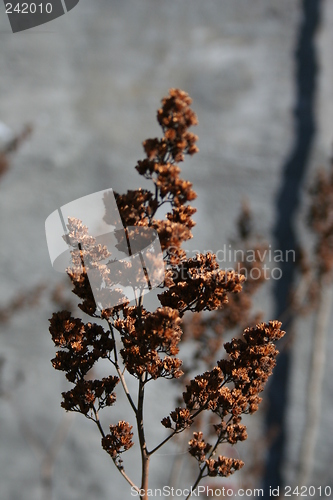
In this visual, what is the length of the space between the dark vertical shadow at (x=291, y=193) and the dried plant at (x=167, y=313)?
46.1 inches

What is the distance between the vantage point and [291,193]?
1.68 meters

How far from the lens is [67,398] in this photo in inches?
18.3

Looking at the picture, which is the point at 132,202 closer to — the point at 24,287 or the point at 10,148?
the point at 10,148

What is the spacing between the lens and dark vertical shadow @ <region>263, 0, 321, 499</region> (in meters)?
1.60

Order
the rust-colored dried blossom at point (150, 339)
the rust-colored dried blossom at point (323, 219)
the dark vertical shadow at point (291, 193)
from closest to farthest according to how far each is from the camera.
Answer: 1. the rust-colored dried blossom at point (150, 339)
2. the rust-colored dried blossom at point (323, 219)
3. the dark vertical shadow at point (291, 193)

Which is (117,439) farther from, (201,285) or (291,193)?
(291,193)

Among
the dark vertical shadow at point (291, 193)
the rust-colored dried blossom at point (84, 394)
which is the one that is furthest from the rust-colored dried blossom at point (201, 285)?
the dark vertical shadow at point (291, 193)

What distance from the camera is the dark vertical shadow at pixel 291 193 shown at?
5.25 ft

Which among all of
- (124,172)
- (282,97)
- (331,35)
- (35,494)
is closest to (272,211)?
(282,97)

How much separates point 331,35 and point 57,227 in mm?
1562

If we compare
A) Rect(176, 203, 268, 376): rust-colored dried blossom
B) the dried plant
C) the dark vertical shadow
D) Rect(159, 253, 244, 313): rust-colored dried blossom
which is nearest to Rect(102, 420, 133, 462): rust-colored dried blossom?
the dried plant

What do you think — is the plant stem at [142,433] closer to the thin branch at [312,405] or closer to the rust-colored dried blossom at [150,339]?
the rust-colored dried blossom at [150,339]

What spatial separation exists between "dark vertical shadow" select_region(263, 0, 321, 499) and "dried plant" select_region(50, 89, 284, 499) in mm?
1172

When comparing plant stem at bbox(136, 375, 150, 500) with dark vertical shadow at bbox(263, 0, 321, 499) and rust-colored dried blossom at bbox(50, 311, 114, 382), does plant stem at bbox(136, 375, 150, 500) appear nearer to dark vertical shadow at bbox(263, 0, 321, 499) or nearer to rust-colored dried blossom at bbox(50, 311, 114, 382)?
rust-colored dried blossom at bbox(50, 311, 114, 382)
